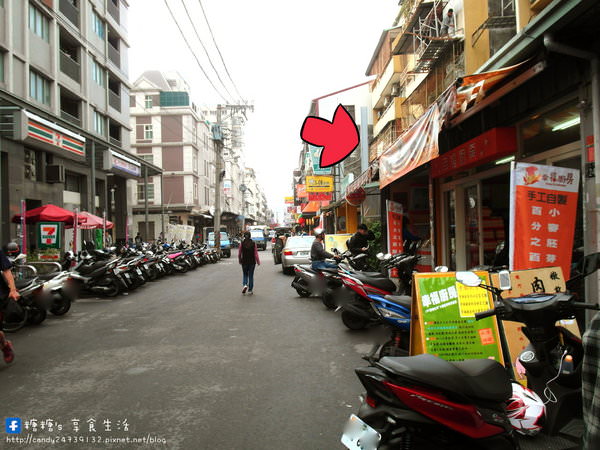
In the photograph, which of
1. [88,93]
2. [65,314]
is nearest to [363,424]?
[65,314]

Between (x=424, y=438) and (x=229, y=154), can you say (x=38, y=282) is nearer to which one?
(x=424, y=438)

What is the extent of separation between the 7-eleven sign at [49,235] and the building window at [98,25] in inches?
588

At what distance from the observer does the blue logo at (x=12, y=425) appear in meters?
3.34

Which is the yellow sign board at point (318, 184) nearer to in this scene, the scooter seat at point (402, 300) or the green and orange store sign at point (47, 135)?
the green and orange store sign at point (47, 135)

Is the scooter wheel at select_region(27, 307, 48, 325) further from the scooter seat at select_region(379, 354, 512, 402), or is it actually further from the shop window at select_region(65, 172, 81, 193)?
the shop window at select_region(65, 172, 81, 193)

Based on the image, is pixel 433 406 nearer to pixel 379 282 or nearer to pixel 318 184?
pixel 379 282

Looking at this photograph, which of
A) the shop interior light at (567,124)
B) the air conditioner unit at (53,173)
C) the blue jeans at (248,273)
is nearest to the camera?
the shop interior light at (567,124)

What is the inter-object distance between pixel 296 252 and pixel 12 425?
12570 millimetres

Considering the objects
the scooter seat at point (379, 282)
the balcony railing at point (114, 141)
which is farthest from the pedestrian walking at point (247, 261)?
the balcony railing at point (114, 141)

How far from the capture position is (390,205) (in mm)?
10875

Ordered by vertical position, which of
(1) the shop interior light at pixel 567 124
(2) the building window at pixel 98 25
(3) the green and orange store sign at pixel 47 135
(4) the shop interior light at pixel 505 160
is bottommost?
(4) the shop interior light at pixel 505 160

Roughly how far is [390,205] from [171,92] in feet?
122

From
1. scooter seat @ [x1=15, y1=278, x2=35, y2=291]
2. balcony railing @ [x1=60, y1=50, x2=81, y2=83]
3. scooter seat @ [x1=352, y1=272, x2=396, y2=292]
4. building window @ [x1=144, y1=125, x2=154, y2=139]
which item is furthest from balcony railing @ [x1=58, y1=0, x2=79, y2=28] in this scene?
building window @ [x1=144, y1=125, x2=154, y2=139]

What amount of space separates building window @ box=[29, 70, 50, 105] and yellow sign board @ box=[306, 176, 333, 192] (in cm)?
1254
